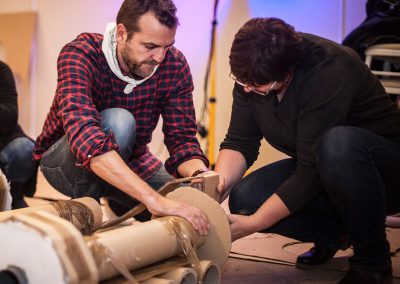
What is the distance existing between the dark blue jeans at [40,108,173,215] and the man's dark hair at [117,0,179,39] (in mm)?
261

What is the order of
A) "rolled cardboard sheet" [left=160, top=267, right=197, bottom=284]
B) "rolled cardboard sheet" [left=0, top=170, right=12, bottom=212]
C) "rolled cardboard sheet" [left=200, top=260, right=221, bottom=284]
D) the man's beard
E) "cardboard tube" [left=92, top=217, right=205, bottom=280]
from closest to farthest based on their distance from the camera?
"cardboard tube" [left=92, top=217, right=205, bottom=280] < "rolled cardboard sheet" [left=160, top=267, right=197, bottom=284] < "rolled cardboard sheet" [left=200, top=260, right=221, bottom=284] < "rolled cardboard sheet" [left=0, top=170, right=12, bottom=212] < the man's beard

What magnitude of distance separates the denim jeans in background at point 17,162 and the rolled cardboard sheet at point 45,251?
1.53 m

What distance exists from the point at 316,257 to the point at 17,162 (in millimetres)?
1351

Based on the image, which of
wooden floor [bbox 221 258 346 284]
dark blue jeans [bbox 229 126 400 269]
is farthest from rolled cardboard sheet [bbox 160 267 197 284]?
dark blue jeans [bbox 229 126 400 269]

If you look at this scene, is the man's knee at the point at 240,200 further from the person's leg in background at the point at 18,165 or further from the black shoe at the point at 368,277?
the person's leg in background at the point at 18,165

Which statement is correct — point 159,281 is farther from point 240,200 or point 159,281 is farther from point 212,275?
point 240,200

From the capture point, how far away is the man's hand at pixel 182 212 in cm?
138

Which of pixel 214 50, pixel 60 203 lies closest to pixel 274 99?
pixel 60 203

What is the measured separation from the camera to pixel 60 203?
1.47m

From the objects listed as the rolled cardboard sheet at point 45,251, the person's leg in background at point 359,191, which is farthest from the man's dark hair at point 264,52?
the rolled cardboard sheet at point 45,251

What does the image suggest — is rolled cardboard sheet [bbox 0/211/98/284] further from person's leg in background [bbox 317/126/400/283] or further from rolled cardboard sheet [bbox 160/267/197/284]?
person's leg in background [bbox 317/126/400/283]

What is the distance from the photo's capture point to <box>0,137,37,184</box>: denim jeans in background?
2.49m

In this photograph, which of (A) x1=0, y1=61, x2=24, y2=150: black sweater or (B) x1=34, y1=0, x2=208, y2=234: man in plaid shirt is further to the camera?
(A) x1=0, y1=61, x2=24, y2=150: black sweater

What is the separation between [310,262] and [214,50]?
2.05 m
